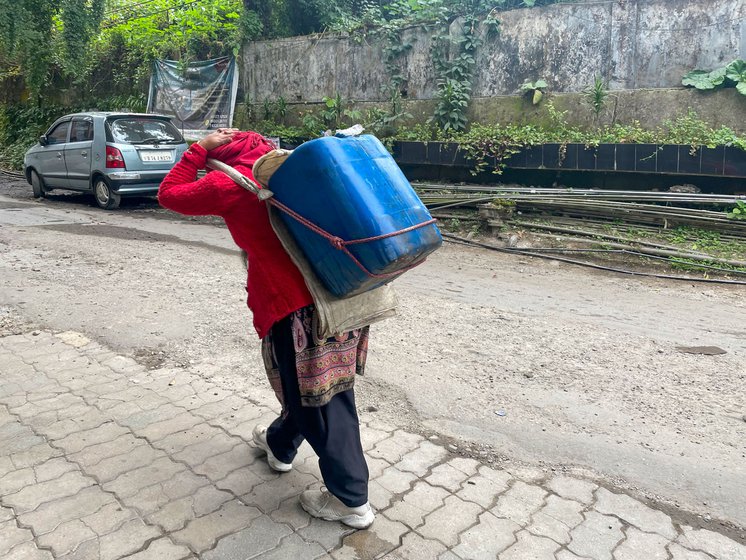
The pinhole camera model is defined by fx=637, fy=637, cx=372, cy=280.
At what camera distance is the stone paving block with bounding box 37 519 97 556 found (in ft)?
7.38

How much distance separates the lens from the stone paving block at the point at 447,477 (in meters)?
2.74

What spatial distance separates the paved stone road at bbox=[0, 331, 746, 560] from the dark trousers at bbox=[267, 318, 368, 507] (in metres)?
0.19

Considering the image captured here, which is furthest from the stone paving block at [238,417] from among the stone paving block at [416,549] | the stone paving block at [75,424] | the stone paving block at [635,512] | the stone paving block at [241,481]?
the stone paving block at [635,512]

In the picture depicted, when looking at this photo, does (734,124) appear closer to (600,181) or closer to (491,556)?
(600,181)

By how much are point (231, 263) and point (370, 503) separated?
4.53 meters

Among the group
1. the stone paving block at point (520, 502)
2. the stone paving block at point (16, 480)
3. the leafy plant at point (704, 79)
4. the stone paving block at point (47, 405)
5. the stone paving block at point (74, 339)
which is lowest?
the stone paving block at point (520, 502)

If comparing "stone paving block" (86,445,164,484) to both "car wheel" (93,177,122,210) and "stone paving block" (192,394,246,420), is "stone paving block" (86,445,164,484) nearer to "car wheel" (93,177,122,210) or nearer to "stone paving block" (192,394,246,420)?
"stone paving block" (192,394,246,420)

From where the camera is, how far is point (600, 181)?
8.63m

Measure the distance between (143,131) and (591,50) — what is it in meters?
7.10

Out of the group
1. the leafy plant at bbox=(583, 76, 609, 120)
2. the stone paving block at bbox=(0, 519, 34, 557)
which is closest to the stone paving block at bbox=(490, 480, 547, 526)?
the stone paving block at bbox=(0, 519, 34, 557)

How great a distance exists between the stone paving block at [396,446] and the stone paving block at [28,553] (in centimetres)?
137

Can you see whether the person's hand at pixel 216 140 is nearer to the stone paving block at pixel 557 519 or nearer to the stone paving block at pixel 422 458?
the stone paving block at pixel 422 458

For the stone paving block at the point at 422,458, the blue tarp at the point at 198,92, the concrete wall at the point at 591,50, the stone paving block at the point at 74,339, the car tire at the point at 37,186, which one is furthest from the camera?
the blue tarp at the point at 198,92

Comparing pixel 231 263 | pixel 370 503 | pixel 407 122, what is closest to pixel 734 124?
pixel 407 122
